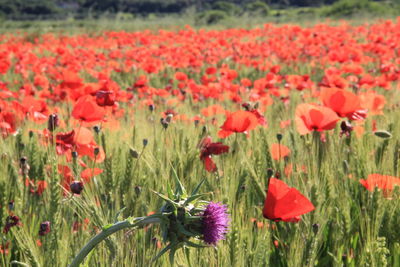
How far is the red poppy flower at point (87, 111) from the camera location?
1.51 metres

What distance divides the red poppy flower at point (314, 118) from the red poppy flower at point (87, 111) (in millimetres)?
636

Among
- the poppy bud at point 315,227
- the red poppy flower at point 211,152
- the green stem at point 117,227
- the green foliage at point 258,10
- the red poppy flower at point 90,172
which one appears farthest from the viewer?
the green foliage at point 258,10

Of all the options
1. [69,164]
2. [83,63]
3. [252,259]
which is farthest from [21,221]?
[83,63]

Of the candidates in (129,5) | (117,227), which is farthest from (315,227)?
(129,5)

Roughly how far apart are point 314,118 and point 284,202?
1.88 ft

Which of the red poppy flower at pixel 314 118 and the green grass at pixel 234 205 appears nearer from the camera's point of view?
the green grass at pixel 234 205

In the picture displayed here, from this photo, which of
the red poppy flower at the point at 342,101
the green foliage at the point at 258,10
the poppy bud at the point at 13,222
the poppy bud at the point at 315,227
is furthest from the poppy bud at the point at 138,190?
the green foliage at the point at 258,10

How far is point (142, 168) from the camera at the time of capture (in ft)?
4.98

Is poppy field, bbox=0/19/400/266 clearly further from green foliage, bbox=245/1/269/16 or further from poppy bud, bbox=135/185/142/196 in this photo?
green foliage, bbox=245/1/269/16

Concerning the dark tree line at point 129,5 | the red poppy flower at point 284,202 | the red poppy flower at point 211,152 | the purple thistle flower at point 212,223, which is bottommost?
the dark tree line at point 129,5

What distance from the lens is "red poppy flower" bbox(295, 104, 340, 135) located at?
4.79ft

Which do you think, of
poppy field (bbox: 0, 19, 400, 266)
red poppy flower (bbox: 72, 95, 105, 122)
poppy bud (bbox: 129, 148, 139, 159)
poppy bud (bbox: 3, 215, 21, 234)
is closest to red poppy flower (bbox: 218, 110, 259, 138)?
poppy field (bbox: 0, 19, 400, 266)

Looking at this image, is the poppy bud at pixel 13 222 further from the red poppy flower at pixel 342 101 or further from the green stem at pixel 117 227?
the red poppy flower at pixel 342 101

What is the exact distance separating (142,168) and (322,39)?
4720 mm
